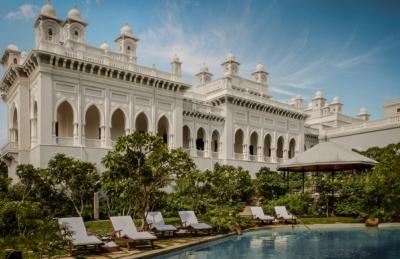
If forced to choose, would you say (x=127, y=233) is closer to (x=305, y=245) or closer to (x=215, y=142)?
(x=305, y=245)

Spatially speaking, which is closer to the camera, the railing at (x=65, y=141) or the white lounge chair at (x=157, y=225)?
the white lounge chair at (x=157, y=225)

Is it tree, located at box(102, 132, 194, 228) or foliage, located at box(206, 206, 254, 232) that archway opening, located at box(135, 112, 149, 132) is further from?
tree, located at box(102, 132, 194, 228)

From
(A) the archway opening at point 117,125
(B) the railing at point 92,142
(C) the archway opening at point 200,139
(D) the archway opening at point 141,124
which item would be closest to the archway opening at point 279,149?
(C) the archway opening at point 200,139

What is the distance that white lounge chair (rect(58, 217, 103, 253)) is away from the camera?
31.8ft

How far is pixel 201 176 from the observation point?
778 inches

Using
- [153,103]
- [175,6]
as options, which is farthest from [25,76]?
[175,6]

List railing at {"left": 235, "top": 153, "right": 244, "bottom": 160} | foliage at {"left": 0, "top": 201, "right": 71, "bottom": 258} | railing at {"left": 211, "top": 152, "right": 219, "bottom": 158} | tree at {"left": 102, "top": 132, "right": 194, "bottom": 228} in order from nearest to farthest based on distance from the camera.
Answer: foliage at {"left": 0, "top": 201, "right": 71, "bottom": 258}
tree at {"left": 102, "top": 132, "right": 194, "bottom": 228}
railing at {"left": 211, "top": 152, "right": 219, "bottom": 158}
railing at {"left": 235, "top": 153, "right": 244, "bottom": 160}

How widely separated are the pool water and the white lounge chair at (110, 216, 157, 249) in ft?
2.77

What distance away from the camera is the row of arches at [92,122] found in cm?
2452

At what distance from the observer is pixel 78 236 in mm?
10031

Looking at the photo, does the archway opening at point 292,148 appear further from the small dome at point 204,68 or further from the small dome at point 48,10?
the small dome at point 48,10

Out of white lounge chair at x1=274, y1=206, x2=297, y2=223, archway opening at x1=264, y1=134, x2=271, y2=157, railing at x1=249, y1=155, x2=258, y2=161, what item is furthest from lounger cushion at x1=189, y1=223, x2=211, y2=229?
archway opening at x1=264, y1=134, x2=271, y2=157

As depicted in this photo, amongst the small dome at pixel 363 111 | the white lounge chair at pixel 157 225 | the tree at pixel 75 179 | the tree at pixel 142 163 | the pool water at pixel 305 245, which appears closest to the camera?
the pool water at pixel 305 245

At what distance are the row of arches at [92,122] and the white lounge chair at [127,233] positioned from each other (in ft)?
42.3
